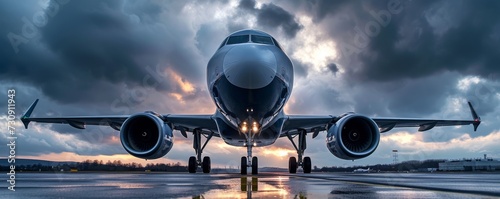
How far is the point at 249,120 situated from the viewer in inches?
535

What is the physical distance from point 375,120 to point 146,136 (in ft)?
32.9

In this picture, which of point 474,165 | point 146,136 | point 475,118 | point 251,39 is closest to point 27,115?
point 146,136

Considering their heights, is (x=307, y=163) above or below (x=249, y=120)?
below

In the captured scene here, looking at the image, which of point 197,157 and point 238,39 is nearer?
point 238,39

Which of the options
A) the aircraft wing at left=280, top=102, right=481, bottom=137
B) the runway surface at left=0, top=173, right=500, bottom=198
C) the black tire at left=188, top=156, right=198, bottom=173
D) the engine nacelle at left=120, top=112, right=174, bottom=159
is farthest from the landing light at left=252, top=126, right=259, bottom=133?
the black tire at left=188, top=156, right=198, bottom=173

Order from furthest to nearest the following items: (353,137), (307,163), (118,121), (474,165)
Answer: (474,165)
(307,163)
(118,121)
(353,137)

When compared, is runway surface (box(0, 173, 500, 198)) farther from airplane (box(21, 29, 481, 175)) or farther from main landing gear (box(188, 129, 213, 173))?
main landing gear (box(188, 129, 213, 173))

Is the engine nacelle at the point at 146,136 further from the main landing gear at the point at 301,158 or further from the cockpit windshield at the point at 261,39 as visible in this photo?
the main landing gear at the point at 301,158

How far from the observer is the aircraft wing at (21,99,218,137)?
58.3ft

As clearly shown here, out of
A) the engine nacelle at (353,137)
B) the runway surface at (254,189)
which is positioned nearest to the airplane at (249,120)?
the engine nacelle at (353,137)

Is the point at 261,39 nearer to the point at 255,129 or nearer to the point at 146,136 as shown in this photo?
the point at 255,129

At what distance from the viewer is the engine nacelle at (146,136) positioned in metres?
14.8

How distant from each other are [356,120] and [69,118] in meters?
13.0

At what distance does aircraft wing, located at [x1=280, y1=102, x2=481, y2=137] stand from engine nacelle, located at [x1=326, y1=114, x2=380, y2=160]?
3.34 feet
